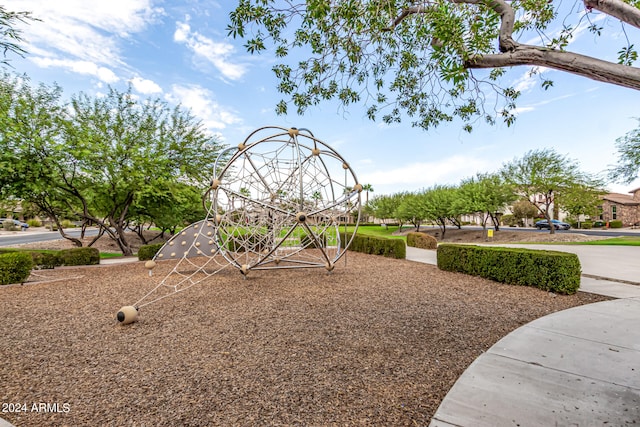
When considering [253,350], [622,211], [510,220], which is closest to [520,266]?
[253,350]

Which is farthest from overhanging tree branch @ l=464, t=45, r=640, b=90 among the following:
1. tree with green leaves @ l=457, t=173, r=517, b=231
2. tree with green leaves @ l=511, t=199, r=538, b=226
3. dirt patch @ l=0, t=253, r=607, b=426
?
tree with green leaves @ l=511, t=199, r=538, b=226

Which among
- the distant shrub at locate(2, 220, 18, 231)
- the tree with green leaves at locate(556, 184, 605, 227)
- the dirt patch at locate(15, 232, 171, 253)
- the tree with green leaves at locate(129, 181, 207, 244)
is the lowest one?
the dirt patch at locate(15, 232, 171, 253)

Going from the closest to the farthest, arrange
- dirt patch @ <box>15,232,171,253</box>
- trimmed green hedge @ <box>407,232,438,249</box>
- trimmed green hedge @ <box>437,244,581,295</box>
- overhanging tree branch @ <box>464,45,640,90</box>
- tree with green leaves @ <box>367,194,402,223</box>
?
overhanging tree branch @ <box>464,45,640,90</box>
trimmed green hedge @ <box>437,244,581,295</box>
trimmed green hedge @ <box>407,232,438,249</box>
dirt patch @ <box>15,232,171,253</box>
tree with green leaves @ <box>367,194,402,223</box>

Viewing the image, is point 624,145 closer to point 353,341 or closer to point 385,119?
point 385,119

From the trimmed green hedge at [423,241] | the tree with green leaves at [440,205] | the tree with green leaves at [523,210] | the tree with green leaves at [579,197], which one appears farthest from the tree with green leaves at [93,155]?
the tree with green leaves at [523,210]

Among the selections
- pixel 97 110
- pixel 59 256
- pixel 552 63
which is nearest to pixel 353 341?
pixel 552 63

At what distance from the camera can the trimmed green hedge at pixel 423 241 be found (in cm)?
1639

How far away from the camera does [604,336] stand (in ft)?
12.0

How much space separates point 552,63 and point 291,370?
3.62m

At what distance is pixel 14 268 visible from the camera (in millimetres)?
7395

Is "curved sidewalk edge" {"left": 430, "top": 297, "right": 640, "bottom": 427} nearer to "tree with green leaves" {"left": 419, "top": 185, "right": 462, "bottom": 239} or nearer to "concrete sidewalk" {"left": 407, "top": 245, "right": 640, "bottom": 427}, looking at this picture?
"concrete sidewalk" {"left": 407, "top": 245, "right": 640, "bottom": 427}

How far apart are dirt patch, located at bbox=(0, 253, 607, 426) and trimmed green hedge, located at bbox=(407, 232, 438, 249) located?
10009mm

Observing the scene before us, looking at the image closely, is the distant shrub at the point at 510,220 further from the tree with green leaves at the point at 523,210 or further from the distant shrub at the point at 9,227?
the distant shrub at the point at 9,227

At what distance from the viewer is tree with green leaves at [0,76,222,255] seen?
10.9 meters
